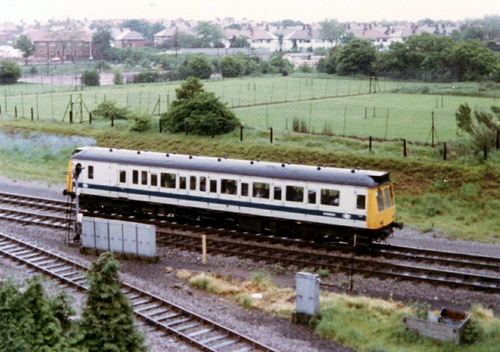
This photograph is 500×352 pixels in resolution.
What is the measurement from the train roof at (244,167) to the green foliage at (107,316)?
11871 millimetres

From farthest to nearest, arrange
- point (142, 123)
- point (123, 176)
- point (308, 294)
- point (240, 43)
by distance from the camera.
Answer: point (240, 43) → point (142, 123) → point (123, 176) → point (308, 294)

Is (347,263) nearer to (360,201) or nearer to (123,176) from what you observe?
(360,201)

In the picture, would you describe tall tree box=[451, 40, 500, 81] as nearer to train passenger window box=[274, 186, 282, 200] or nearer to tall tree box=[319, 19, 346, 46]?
train passenger window box=[274, 186, 282, 200]

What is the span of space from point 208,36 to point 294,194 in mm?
114336

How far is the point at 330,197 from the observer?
24109mm

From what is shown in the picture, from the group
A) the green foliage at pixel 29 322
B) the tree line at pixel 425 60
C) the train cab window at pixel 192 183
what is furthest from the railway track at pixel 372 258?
the tree line at pixel 425 60

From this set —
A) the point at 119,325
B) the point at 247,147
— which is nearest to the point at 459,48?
the point at 247,147

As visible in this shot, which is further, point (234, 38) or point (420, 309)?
point (234, 38)

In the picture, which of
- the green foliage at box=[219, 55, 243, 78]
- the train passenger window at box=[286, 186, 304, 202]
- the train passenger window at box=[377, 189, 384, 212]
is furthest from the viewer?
the green foliage at box=[219, 55, 243, 78]

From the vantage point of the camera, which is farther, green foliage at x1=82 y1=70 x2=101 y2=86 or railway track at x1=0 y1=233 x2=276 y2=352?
green foliage at x1=82 y1=70 x2=101 y2=86

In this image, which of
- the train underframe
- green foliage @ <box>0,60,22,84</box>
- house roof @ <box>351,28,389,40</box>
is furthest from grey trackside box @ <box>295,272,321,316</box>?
house roof @ <box>351,28,389,40</box>

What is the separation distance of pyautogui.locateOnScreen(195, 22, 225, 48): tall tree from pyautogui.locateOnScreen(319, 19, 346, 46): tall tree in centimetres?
2321

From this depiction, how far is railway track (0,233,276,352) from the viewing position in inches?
648

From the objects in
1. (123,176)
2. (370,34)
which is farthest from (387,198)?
(370,34)
